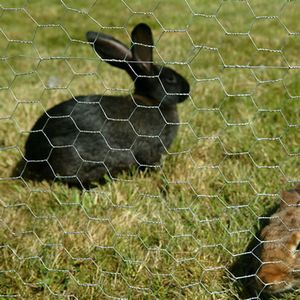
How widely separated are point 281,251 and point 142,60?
143cm

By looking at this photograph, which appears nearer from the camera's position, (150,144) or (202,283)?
(202,283)

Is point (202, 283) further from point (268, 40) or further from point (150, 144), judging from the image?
point (268, 40)

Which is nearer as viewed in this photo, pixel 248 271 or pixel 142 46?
pixel 248 271

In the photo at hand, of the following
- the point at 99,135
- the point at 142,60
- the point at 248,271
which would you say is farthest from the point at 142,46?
the point at 248,271

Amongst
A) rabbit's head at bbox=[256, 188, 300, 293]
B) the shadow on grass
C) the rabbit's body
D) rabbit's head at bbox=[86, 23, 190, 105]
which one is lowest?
the rabbit's body

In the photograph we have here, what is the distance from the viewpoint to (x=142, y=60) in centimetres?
301

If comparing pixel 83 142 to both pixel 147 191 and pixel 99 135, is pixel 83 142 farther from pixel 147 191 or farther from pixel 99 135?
pixel 147 191

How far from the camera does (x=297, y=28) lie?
505cm

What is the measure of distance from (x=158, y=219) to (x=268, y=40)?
113 inches

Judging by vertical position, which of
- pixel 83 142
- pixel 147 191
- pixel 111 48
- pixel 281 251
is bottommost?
pixel 83 142

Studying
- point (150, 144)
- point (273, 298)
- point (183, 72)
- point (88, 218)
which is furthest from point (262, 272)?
point (183, 72)

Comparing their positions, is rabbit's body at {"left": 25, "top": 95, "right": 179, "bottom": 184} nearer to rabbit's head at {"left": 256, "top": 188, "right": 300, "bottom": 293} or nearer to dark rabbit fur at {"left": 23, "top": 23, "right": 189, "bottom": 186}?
dark rabbit fur at {"left": 23, "top": 23, "right": 189, "bottom": 186}

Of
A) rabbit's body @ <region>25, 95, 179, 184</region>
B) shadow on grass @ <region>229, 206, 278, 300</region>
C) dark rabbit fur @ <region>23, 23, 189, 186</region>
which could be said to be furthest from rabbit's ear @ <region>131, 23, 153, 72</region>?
shadow on grass @ <region>229, 206, 278, 300</region>

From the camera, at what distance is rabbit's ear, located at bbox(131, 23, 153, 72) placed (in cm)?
288
